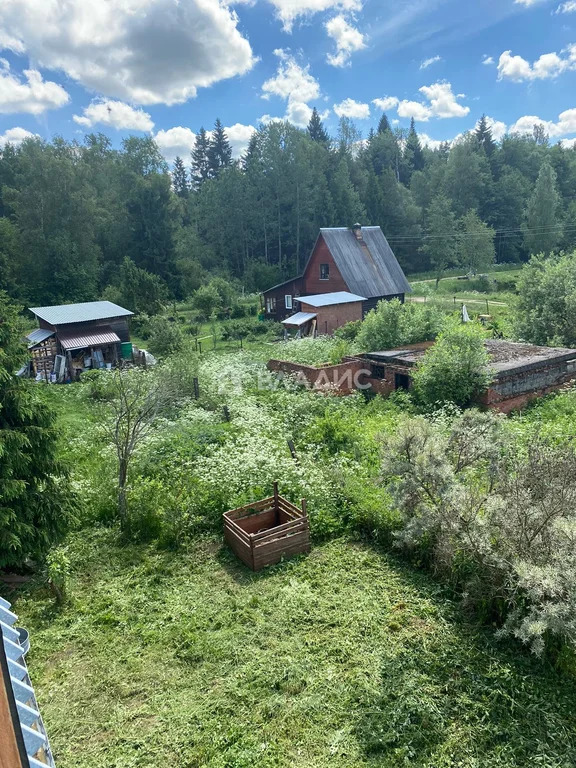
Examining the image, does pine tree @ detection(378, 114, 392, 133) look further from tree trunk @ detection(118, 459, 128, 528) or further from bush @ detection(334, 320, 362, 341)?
tree trunk @ detection(118, 459, 128, 528)

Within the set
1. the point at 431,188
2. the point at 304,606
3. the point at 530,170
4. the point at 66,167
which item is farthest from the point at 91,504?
the point at 530,170

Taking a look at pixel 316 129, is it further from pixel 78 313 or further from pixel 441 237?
pixel 78 313

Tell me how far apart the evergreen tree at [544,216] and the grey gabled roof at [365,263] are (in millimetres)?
23310

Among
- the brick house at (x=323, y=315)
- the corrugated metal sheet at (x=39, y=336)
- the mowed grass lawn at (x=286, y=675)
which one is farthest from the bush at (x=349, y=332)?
the mowed grass lawn at (x=286, y=675)

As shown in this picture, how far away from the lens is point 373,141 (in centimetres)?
5841

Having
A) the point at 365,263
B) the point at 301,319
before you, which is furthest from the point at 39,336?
the point at 365,263

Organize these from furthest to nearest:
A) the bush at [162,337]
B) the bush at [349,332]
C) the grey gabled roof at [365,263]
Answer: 1. the grey gabled roof at [365,263]
2. the bush at [349,332]
3. the bush at [162,337]

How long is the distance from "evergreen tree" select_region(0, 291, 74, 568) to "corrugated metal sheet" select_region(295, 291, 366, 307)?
18.7 m

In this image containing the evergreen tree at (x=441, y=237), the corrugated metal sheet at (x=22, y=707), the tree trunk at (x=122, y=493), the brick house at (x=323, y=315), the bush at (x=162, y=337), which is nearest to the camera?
the corrugated metal sheet at (x=22, y=707)

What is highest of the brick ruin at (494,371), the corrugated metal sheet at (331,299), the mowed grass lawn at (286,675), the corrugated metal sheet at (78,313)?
the corrugated metal sheet at (78,313)

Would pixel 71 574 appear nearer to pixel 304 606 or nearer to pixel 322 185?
pixel 304 606

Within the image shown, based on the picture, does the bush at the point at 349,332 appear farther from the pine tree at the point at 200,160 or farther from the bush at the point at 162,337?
the pine tree at the point at 200,160

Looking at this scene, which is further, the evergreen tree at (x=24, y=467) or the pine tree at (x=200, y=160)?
the pine tree at (x=200, y=160)

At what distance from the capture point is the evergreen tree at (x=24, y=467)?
6.55m
